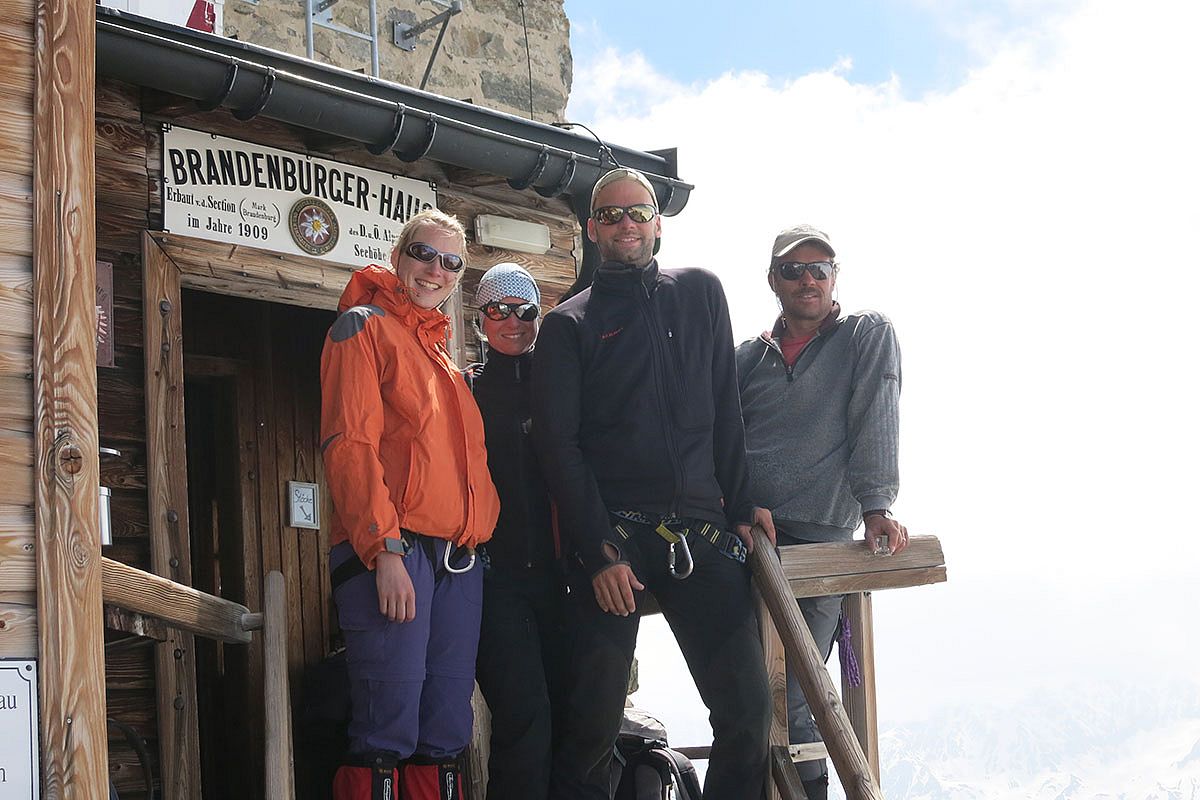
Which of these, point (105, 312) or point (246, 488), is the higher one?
point (105, 312)

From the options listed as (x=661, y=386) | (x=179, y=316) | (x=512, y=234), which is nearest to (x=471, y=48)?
(x=512, y=234)

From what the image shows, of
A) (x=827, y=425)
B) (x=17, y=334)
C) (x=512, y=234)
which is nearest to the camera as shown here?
(x=17, y=334)

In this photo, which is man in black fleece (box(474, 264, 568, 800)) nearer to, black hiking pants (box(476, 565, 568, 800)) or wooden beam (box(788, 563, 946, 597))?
black hiking pants (box(476, 565, 568, 800))

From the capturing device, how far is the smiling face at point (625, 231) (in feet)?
13.1

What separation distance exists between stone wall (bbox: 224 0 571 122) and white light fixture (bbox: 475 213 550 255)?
446cm

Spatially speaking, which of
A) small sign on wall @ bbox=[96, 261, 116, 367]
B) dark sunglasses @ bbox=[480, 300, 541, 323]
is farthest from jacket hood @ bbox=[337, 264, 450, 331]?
small sign on wall @ bbox=[96, 261, 116, 367]

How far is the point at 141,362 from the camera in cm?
504

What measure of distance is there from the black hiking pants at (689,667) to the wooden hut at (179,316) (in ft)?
3.69

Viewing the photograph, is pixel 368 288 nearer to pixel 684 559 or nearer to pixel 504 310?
pixel 504 310

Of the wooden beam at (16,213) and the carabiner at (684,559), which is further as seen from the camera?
the carabiner at (684,559)

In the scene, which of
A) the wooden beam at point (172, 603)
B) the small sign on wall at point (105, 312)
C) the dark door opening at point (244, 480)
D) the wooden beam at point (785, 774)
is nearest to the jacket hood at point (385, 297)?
the wooden beam at point (172, 603)

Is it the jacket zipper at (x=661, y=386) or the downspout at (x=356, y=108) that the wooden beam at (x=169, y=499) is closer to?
the downspout at (x=356, y=108)

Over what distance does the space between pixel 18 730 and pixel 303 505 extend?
166 inches

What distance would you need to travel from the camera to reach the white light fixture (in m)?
6.05
